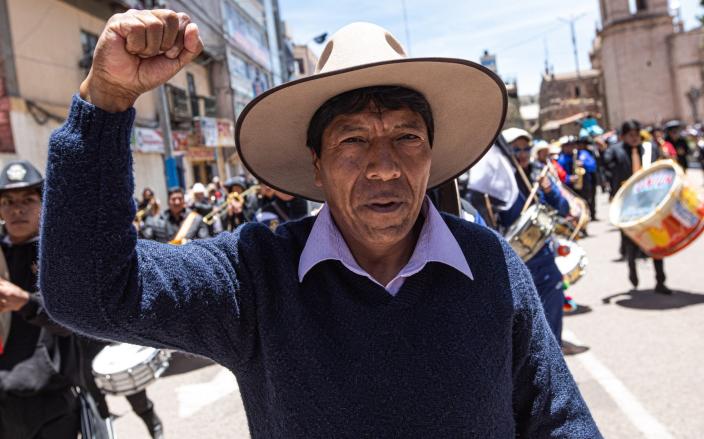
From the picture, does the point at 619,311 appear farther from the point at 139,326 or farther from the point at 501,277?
the point at 139,326

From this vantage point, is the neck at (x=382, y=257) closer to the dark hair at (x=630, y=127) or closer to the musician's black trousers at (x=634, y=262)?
the musician's black trousers at (x=634, y=262)

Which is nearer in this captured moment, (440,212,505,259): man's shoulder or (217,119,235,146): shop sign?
(440,212,505,259): man's shoulder

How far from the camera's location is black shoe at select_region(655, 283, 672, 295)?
25.2ft

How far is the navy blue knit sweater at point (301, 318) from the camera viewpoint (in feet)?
4.27

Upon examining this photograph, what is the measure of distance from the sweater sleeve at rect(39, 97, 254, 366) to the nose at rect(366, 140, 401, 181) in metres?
0.60

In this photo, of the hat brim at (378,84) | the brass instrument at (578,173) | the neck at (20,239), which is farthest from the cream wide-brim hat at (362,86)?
the brass instrument at (578,173)

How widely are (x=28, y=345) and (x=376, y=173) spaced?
244cm

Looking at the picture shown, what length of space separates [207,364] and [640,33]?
62.4 metres

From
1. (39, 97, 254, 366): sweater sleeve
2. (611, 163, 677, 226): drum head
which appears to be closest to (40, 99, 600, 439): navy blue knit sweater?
(39, 97, 254, 366): sweater sleeve

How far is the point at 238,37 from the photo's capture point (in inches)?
1439

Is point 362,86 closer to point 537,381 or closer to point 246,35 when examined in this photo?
point 537,381

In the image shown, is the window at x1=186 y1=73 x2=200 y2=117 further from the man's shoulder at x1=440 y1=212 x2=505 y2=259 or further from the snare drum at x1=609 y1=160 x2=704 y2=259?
the man's shoulder at x1=440 y1=212 x2=505 y2=259

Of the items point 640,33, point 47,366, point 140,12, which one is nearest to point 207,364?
point 47,366

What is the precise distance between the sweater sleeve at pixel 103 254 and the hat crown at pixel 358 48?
689 mm
